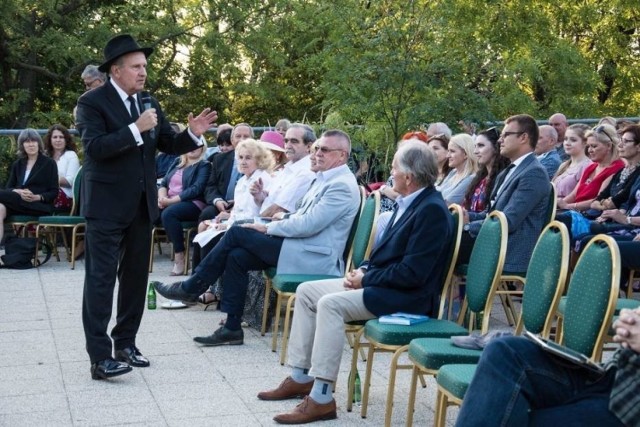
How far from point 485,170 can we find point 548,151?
6.00 ft

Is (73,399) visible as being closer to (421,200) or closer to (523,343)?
(421,200)

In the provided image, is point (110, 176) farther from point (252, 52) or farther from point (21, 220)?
point (252, 52)

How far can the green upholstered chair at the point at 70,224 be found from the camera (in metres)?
10.2

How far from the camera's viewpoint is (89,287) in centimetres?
559

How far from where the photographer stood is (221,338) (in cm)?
639

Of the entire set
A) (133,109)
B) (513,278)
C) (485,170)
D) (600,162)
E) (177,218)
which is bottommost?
(177,218)

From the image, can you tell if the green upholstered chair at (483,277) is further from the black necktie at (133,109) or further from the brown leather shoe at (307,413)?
the black necktie at (133,109)

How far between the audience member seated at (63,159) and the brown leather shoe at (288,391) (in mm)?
6157

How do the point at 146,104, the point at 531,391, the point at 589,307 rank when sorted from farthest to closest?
the point at 146,104 → the point at 589,307 → the point at 531,391

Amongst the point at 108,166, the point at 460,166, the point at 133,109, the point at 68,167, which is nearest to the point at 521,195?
the point at 460,166

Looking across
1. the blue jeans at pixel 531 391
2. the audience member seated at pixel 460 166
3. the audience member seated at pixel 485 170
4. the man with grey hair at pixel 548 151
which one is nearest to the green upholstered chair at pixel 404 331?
the blue jeans at pixel 531 391

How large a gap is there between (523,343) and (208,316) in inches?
171

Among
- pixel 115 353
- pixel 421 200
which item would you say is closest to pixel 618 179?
pixel 421 200

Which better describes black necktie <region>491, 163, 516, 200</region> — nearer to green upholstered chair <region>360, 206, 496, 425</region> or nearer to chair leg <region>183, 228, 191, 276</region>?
green upholstered chair <region>360, 206, 496, 425</region>
